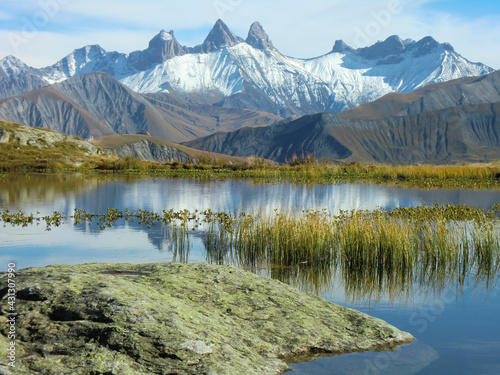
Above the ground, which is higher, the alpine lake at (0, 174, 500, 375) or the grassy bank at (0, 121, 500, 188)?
the grassy bank at (0, 121, 500, 188)

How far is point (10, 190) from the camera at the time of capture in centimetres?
3312

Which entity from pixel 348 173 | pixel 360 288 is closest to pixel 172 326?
pixel 360 288

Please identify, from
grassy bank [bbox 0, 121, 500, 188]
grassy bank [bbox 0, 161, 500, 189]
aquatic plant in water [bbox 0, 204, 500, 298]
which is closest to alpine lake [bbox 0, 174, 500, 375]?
aquatic plant in water [bbox 0, 204, 500, 298]

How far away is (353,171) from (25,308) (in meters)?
56.5

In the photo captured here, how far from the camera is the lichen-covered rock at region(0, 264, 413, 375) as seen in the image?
511 centimetres

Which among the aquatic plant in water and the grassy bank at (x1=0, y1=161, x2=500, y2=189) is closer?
the aquatic plant in water

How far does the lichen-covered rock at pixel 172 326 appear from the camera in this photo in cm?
511

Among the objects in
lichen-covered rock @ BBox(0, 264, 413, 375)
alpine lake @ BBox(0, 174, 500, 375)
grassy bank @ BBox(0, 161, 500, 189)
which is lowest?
alpine lake @ BBox(0, 174, 500, 375)

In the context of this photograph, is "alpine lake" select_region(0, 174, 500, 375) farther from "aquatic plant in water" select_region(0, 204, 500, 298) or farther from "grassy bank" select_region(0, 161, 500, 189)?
"grassy bank" select_region(0, 161, 500, 189)

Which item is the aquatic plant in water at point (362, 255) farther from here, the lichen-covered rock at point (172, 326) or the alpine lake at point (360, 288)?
the lichen-covered rock at point (172, 326)

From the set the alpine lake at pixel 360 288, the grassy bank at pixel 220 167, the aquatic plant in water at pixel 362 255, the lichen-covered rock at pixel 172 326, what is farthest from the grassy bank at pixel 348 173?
the lichen-covered rock at pixel 172 326

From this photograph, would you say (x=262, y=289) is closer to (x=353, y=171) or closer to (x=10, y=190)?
(x=10, y=190)

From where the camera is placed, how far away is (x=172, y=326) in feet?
18.3

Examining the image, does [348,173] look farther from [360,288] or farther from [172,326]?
[172,326]
